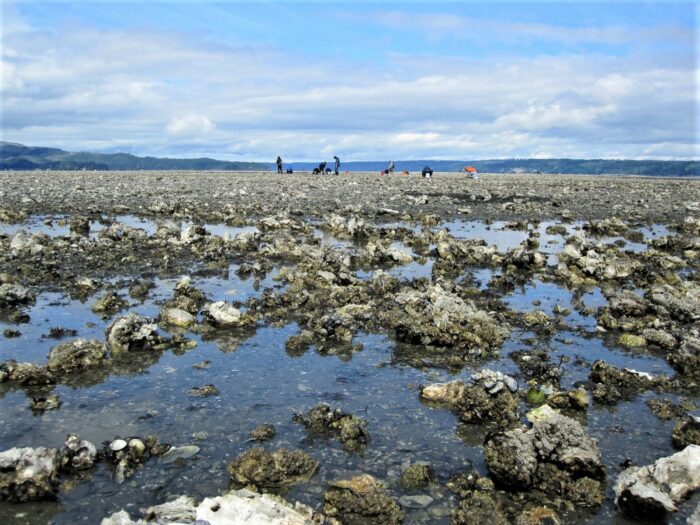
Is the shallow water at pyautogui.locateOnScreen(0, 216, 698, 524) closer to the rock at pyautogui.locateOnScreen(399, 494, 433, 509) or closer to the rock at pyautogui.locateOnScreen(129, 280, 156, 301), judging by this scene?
the rock at pyautogui.locateOnScreen(399, 494, 433, 509)

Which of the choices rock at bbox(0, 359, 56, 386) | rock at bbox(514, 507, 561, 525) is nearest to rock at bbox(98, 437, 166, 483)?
rock at bbox(0, 359, 56, 386)

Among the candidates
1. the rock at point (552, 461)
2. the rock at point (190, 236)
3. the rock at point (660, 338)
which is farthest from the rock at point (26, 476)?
the rock at point (190, 236)

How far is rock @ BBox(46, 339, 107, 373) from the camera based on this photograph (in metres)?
8.83

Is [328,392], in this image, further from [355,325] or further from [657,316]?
[657,316]

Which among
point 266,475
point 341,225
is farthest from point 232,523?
point 341,225

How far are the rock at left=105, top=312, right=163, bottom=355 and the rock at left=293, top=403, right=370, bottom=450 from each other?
3680mm

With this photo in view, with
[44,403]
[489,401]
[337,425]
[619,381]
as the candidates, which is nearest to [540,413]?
[489,401]

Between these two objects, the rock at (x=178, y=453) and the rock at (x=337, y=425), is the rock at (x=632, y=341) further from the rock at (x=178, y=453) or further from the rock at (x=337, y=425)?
the rock at (x=178, y=453)

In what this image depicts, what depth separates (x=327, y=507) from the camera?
225 inches

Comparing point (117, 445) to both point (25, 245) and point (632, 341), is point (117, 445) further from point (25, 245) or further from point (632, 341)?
point (25, 245)

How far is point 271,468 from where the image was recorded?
6172 millimetres

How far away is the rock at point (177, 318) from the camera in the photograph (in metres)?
11.0

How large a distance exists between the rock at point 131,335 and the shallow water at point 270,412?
558 millimetres

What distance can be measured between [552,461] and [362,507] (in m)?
2.25
